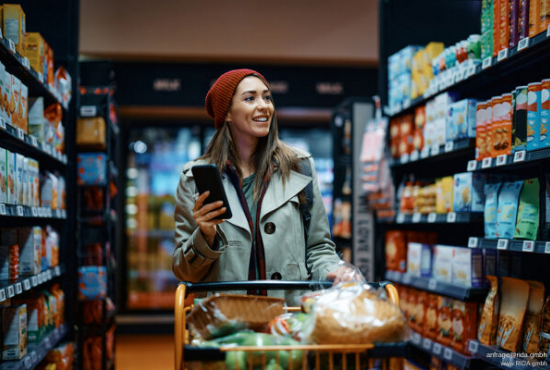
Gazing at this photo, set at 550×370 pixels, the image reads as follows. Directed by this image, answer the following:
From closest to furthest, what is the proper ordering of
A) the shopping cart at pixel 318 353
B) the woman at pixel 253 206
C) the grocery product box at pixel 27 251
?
1. the shopping cart at pixel 318 353
2. the woman at pixel 253 206
3. the grocery product box at pixel 27 251

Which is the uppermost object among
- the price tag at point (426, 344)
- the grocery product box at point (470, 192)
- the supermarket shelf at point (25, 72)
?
the supermarket shelf at point (25, 72)

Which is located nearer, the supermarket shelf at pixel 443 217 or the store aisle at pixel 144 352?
the supermarket shelf at pixel 443 217

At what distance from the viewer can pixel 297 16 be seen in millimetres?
6961

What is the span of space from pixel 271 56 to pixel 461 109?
13.1ft

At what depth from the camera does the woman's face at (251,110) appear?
2.24 m

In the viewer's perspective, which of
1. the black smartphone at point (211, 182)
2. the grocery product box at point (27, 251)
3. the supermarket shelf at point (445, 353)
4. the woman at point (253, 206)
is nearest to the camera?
the black smartphone at point (211, 182)

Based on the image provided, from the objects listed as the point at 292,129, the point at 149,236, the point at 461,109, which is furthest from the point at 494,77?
the point at 149,236

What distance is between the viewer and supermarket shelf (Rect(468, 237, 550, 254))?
245 cm

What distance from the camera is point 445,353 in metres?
3.43

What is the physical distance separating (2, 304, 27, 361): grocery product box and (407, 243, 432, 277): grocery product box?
2.47 metres

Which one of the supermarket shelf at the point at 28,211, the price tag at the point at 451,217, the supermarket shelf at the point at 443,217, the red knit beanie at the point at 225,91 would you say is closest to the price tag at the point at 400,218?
the supermarket shelf at the point at 443,217

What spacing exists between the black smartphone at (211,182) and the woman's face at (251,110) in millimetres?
515

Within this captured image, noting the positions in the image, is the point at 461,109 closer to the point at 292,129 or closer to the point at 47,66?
the point at 47,66

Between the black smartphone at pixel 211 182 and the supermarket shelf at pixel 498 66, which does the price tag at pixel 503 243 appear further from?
the black smartphone at pixel 211 182
